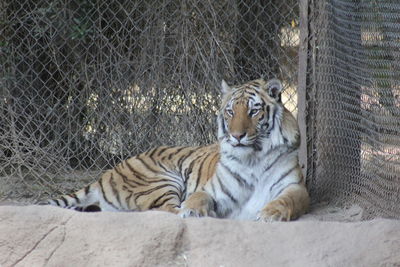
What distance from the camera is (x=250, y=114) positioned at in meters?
6.08

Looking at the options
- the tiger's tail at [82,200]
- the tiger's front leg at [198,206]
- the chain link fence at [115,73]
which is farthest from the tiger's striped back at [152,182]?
the chain link fence at [115,73]

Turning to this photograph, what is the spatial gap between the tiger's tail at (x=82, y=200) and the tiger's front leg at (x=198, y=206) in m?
0.77

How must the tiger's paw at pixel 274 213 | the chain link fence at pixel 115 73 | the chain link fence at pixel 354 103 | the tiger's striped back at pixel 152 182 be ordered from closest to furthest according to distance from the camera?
the chain link fence at pixel 354 103, the tiger's paw at pixel 274 213, the tiger's striped back at pixel 152 182, the chain link fence at pixel 115 73

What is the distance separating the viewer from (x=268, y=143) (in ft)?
19.8

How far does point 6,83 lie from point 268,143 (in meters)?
2.81

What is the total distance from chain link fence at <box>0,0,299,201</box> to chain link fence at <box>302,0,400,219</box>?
2.93ft

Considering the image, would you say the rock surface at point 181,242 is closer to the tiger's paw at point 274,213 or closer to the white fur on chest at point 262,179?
the tiger's paw at point 274,213

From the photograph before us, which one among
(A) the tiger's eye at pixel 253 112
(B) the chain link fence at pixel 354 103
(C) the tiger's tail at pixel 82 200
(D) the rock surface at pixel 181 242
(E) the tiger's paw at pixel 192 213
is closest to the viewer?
(D) the rock surface at pixel 181 242

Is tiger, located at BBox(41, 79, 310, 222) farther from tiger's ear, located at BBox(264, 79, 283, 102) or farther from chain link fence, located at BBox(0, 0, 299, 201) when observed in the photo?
chain link fence, located at BBox(0, 0, 299, 201)

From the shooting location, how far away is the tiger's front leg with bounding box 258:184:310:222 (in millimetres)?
5508

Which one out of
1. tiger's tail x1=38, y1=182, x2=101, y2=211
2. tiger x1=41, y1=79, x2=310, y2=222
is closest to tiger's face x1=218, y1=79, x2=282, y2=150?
tiger x1=41, y1=79, x2=310, y2=222

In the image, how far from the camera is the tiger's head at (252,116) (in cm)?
597

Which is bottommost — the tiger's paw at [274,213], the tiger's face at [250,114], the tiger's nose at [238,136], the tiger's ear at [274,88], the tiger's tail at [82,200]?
the tiger's tail at [82,200]

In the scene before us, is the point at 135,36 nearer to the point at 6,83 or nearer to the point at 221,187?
the point at 6,83
